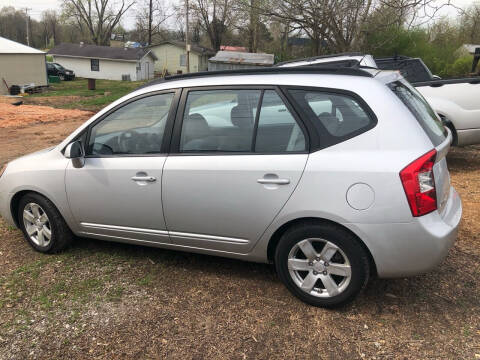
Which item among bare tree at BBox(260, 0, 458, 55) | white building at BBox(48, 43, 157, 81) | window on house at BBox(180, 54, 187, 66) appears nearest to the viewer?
bare tree at BBox(260, 0, 458, 55)

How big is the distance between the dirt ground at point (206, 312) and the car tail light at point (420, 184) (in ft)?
2.85

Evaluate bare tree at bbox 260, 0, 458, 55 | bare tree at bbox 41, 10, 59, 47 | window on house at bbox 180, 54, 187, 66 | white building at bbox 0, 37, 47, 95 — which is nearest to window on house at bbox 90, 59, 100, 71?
window on house at bbox 180, 54, 187, 66

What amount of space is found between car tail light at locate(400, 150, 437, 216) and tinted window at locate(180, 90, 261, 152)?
44.2 inches

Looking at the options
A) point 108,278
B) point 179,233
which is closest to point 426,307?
point 179,233

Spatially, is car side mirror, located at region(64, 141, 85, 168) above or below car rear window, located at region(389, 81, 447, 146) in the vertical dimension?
below

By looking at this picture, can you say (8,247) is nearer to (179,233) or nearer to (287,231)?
(179,233)

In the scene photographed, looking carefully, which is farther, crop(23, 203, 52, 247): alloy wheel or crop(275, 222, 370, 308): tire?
crop(23, 203, 52, 247): alloy wheel

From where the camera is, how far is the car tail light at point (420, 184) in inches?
109

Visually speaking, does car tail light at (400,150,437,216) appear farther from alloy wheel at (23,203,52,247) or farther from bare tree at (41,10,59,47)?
bare tree at (41,10,59,47)

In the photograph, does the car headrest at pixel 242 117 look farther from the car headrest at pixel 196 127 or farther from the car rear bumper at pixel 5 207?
the car rear bumper at pixel 5 207

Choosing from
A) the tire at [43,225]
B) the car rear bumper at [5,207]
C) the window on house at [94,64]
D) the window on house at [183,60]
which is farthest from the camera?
the window on house at [183,60]

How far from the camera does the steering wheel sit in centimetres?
377

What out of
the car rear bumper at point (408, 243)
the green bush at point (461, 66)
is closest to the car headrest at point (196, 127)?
the car rear bumper at point (408, 243)

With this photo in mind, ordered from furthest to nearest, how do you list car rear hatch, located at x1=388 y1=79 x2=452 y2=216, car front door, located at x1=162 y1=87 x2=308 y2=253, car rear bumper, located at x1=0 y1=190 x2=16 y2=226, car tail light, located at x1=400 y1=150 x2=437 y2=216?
car rear bumper, located at x1=0 y1=190 x2=16 y2=226, car front door, located at x1=162 y1=87 x2=308 y2=253, car rear hatch, located at x1=388 y1=79 x2=452 y2=216, car tail light, located at x1=400 y1=150 x2=437 y2=216
